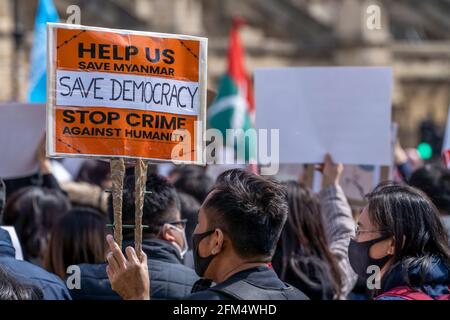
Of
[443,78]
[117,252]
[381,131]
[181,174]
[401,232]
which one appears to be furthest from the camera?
[443,78]

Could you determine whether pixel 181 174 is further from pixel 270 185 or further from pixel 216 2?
pixel 216 2

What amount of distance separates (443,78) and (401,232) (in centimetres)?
2803

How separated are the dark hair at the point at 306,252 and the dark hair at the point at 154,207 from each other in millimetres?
743

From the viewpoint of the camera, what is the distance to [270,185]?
433 centimetres

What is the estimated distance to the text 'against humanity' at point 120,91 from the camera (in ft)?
14.9

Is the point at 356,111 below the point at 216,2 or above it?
below

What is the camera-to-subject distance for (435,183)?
6.58 m

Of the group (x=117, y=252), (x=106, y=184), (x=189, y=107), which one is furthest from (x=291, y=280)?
(x=106, y=184)

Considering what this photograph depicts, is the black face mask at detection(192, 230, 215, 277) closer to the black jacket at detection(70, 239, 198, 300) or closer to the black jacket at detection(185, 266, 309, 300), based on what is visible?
the black jacket at detection(185, 266, 309, 300)

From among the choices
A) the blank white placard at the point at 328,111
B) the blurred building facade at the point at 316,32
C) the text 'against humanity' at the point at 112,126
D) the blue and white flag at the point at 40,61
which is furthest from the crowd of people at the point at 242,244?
the blurred building facade at the point at 316,32

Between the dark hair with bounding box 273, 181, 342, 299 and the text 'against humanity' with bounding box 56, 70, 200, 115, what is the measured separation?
1.60 m

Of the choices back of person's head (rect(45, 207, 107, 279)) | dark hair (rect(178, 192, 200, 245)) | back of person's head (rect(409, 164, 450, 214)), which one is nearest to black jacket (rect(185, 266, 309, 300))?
back of person's head (rect(45, 207, 107, 279))

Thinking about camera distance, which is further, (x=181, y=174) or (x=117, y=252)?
(x=181, y=174)

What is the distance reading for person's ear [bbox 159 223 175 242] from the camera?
5.42 metres
